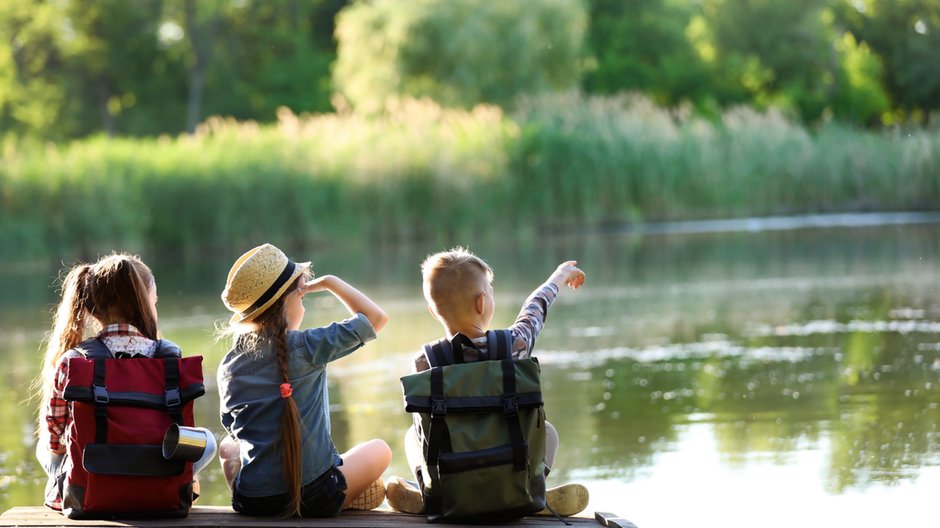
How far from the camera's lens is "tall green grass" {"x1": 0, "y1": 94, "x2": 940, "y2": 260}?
56.5ft

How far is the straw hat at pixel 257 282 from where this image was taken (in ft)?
11.0

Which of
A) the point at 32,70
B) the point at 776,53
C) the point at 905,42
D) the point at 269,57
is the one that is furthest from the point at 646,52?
the point at 32,70

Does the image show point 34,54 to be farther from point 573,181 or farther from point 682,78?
point 573,181

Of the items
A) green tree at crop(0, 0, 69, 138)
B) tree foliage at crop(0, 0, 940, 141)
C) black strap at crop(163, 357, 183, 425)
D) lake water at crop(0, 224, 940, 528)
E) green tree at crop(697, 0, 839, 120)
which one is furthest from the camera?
green tree at crop(0, 0, 69, 138)

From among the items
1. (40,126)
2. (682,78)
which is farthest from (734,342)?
(40,126)

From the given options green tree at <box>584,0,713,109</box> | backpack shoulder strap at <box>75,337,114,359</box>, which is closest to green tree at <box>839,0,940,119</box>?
green tree at <box>584,0,713,109</box>

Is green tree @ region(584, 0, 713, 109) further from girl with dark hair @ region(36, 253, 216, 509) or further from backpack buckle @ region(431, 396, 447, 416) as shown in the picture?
backpack buckle @ region(431, 396, 447, 416)

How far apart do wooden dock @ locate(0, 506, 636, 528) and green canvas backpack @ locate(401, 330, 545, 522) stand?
109 millimetres

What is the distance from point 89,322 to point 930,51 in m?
30.3

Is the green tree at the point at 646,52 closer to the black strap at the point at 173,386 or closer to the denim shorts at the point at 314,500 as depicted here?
the denim shorts at the point at 314,500

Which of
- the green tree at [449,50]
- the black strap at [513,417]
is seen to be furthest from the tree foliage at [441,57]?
the black strap at [513,417]

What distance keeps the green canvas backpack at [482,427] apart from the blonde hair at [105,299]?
2.24 ft

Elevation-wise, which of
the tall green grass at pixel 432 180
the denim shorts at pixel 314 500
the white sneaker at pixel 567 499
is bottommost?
the white sneaker at pixel 567 499

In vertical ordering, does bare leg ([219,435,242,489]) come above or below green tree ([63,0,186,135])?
below
